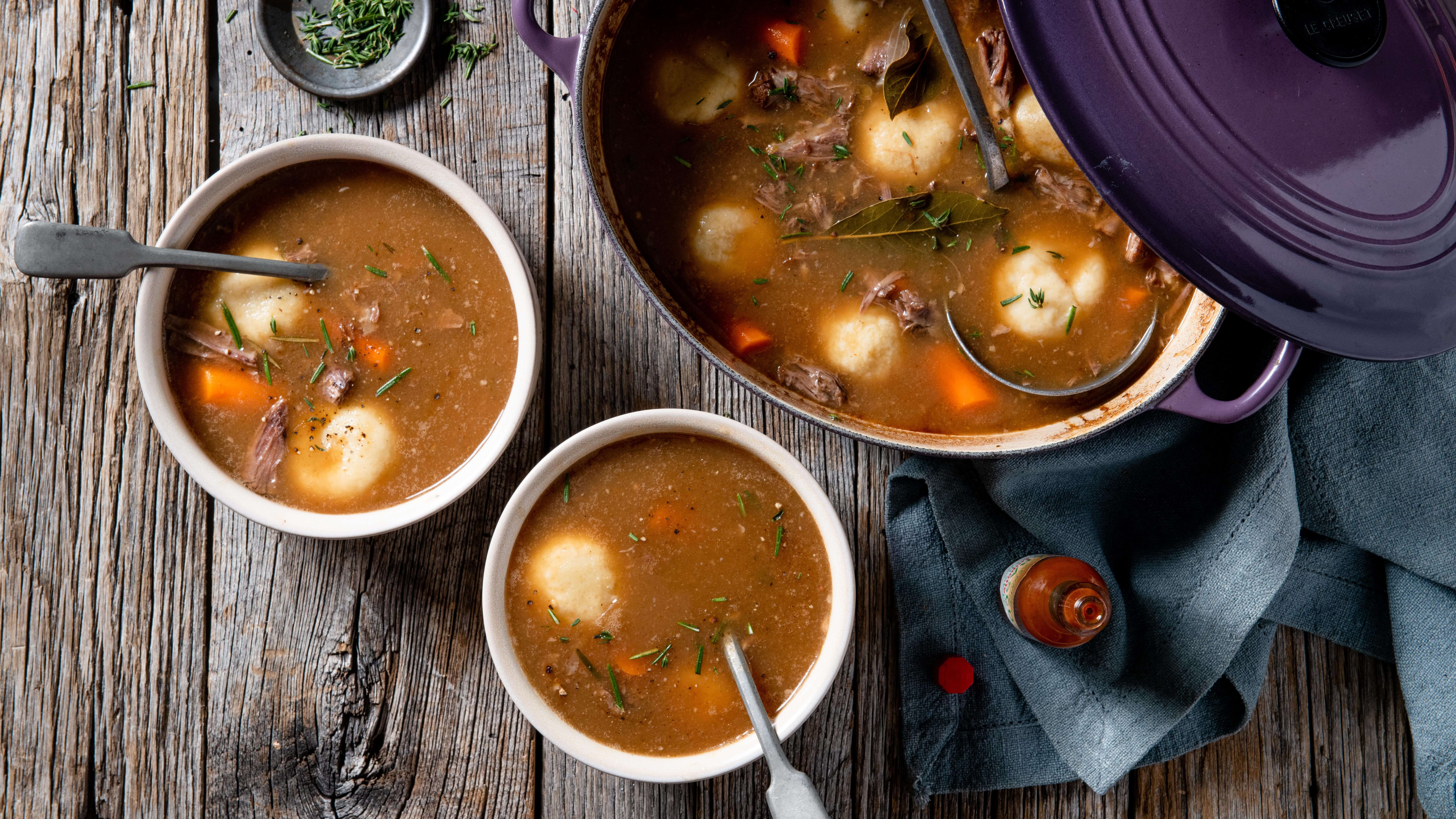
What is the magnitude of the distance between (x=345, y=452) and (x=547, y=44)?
2.54 ft

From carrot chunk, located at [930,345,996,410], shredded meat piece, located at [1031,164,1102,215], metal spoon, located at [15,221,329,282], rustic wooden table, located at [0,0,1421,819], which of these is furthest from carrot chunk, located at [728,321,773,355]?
metal spoon, located at [15,221,329,282]

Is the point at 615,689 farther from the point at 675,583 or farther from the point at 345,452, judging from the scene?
the point at 345,452

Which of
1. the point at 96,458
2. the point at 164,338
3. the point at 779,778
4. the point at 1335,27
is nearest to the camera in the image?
the point at 1335,27

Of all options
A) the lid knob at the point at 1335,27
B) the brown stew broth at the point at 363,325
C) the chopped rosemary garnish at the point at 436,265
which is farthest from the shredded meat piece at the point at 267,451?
the lid knob at the point at 1335,27

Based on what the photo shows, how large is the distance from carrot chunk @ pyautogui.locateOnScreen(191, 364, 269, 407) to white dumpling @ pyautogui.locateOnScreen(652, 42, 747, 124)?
0.87m

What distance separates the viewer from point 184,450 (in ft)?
4.93

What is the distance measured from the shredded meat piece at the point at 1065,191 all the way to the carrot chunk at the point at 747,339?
55 centimetres

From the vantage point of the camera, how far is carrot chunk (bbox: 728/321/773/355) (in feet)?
5.22

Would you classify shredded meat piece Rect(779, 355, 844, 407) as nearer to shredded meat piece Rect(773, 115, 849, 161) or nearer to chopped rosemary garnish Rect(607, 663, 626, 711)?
shredded meat piece Rect(773, 115, 849, 161)

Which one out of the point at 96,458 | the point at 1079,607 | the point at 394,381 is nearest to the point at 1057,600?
the point at 1079,607

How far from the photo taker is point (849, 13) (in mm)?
1603

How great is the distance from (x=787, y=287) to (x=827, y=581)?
524 mm

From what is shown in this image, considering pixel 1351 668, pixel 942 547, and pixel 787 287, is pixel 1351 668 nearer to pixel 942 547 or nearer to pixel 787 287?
pixel 942 547

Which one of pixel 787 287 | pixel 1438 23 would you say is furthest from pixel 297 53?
pixel 1438 23
